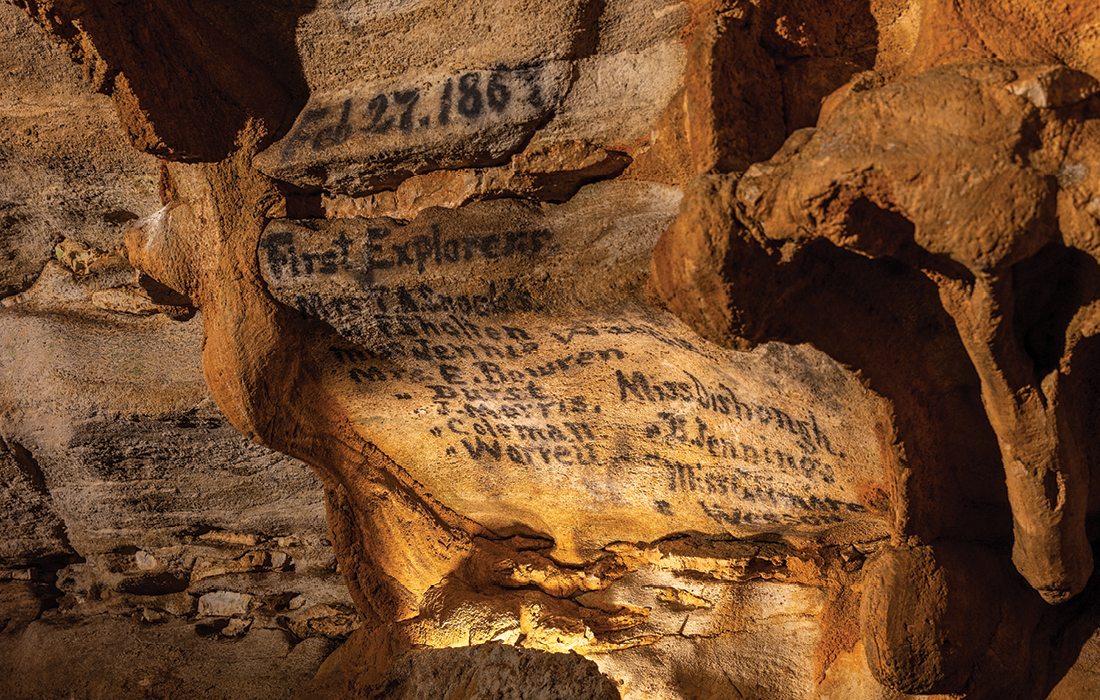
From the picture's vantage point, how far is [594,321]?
187cm

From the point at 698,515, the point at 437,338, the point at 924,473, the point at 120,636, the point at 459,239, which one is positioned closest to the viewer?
the point at 924,473

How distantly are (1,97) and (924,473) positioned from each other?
7.08 ft

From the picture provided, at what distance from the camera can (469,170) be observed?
199cm

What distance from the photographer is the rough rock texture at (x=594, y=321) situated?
1430mm

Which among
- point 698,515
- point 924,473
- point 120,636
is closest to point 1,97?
point 120,636

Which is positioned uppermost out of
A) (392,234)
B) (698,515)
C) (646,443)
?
(392,234)

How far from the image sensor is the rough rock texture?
56.3 inches

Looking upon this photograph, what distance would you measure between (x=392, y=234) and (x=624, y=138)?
50 cm

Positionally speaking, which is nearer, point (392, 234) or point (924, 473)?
point (924, 473)

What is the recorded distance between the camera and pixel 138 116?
1991 millimetres

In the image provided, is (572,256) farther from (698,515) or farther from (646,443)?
(698,515)

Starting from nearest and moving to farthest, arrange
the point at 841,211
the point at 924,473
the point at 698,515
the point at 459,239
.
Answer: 1. the point at 841,211
2. the point at 924,473
3. the point at 459,239
4. the point at 698,515

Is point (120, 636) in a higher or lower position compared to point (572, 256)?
lower

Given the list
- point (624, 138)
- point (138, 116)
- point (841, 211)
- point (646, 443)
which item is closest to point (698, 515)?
point (646, 443)
